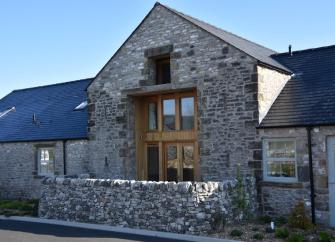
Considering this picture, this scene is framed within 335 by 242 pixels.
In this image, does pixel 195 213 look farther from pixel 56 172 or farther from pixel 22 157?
pixel 22 157

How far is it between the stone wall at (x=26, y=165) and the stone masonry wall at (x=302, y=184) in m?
8.31

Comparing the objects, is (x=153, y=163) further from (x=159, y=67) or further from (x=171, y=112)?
(x=159, y=67)

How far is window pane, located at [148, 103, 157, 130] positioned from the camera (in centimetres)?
→ 1697

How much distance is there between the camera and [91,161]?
17.7m

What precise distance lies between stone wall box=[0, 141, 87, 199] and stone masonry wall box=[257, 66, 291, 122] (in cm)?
802

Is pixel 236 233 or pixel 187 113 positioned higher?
pixel 187 113

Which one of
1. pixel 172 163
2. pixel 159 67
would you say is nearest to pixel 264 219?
pixel 172 163

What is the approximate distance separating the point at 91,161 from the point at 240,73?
23.9 feet

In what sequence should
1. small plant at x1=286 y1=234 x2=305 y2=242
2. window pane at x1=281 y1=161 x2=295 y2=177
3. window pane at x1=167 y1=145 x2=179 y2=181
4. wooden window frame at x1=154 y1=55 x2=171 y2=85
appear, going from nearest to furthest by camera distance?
small plant at x1=286 y1=234 x2=305 y2=242 → window pane at x1=281 y1=161 x2=295 y2=177 → window pane at x1=167 y1=145 x2=179 y2=181 → wooden window frame at x1=154 y1=55 x2=171 y2=85

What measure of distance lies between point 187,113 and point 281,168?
424 centimetres

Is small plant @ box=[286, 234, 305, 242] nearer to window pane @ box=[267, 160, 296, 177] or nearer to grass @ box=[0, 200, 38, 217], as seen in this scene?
window pane @ box=[267, 160, 296, 177]

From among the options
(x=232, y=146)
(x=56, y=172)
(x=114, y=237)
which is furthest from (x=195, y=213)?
(x=56, y=172)

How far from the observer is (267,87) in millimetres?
14164

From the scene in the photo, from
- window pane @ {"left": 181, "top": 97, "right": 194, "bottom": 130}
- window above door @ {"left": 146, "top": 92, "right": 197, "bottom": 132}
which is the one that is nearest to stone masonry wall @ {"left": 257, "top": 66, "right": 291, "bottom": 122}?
window above door @ {"left": 146, "top": 92, "right": 197, "bottom": 132}
